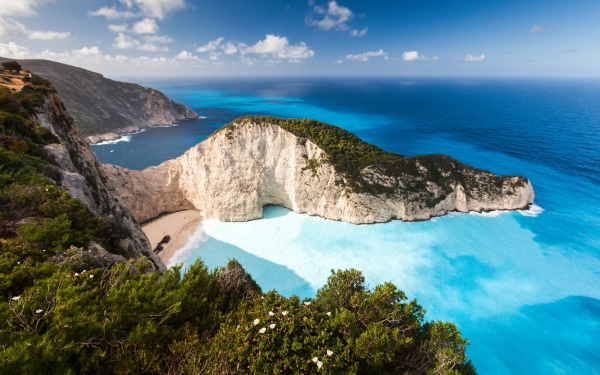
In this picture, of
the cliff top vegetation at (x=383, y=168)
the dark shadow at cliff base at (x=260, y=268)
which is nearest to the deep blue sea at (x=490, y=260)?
the dark shadow at cliff base at (x=260, y=268)

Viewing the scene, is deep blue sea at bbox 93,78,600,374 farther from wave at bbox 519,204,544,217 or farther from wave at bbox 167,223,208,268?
wave at bbox 519,204,544,217

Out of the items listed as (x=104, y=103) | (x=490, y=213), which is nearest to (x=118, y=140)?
(x=104, y=103)

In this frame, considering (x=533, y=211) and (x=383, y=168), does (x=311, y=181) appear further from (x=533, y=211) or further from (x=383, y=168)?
(x=533, y=211)

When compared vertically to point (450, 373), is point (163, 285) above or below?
above

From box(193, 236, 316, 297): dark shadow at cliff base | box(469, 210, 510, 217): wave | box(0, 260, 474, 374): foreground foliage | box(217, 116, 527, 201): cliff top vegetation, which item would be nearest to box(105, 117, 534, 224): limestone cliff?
box(217, 116, 527, 201): cliff top vegetation

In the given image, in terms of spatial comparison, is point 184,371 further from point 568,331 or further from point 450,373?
point 568,331

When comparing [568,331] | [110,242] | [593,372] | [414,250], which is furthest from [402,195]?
[110,242]

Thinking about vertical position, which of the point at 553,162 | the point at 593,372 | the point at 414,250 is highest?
the point at 553,162
